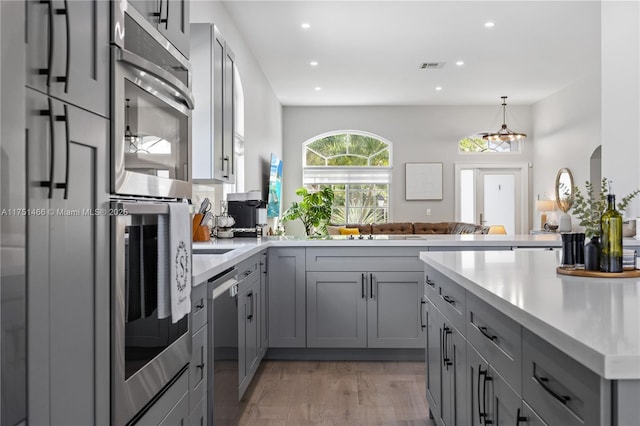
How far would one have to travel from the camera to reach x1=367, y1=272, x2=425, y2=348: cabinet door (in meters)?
3.81

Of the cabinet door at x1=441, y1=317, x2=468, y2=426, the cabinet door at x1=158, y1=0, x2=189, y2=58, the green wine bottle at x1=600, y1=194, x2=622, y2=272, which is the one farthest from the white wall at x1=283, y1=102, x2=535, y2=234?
the green wine bottle at x1=600, y1=194, x2=622, y2=272

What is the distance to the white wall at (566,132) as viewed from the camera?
739 cm

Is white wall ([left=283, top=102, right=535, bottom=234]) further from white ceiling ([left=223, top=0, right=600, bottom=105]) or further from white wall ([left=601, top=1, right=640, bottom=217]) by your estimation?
white wall ([left=601, top=1, right=640, bottom=217])

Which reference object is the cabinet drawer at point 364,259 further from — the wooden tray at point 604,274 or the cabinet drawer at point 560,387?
the cabinet drawer at point 560,387

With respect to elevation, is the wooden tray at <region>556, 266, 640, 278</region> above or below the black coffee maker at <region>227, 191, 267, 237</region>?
below

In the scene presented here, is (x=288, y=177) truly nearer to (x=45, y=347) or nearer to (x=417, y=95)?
(x=417, y=95)

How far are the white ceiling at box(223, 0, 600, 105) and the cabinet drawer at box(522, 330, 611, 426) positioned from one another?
4289 mm

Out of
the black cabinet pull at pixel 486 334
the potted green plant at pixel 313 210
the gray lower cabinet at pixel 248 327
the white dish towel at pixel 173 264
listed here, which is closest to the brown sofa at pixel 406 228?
the potted green plant at pixel 313 210

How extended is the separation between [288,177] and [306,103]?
4.70ft

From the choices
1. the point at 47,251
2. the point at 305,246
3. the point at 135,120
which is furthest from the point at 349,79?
the point at 47,251

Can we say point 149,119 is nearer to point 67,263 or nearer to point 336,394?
point 67,263

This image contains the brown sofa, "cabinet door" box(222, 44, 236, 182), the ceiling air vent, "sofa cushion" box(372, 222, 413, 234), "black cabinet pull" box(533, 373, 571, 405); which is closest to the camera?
"black cabinet pull" box(533, 373, 571, 405)

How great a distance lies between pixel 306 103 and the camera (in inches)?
375

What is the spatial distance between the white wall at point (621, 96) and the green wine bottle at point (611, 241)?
8.61 ft
